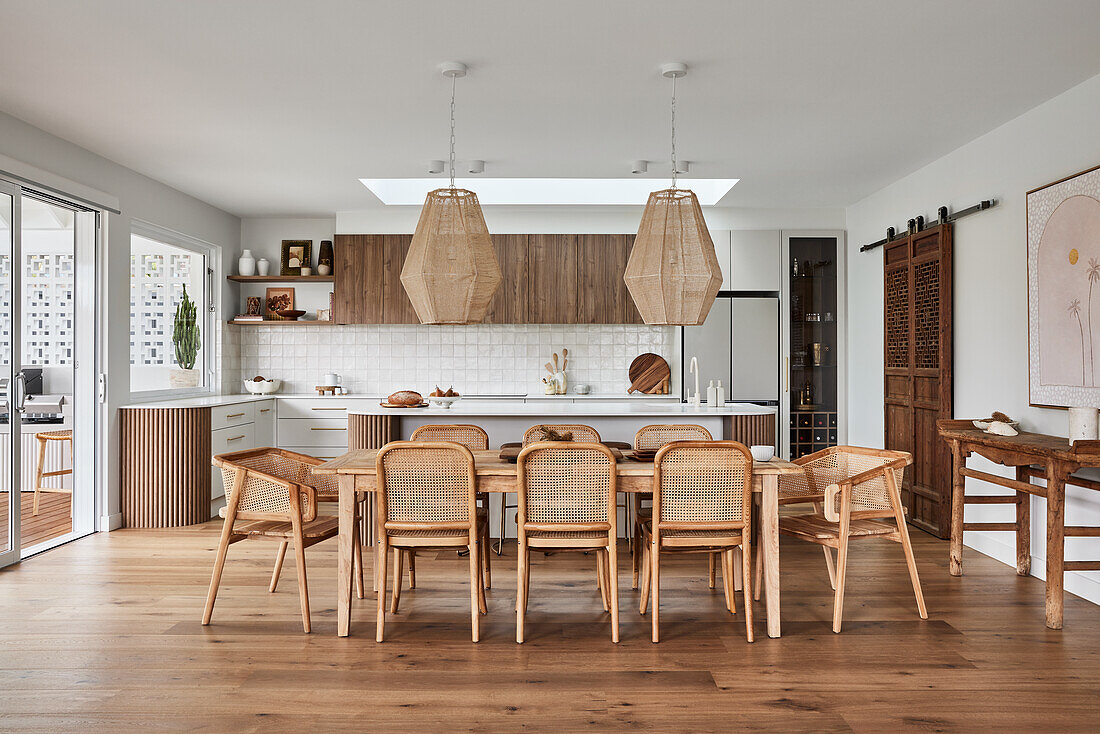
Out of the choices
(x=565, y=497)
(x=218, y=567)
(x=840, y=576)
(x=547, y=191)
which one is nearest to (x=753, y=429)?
(x=840, y=576)

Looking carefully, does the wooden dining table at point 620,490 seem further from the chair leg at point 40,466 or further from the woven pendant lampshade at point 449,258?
the chair leg at point 40,466

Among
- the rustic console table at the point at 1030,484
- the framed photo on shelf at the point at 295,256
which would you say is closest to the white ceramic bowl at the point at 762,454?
the rustic console table at the point at 1030,484

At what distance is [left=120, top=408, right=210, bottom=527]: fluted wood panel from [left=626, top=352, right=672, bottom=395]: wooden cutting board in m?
3.84

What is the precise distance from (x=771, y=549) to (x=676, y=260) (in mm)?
1356

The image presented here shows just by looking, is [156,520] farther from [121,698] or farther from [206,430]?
[121,698]

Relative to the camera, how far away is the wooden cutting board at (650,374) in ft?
24.3

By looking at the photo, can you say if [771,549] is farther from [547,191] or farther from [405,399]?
[547,191]

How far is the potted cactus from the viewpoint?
6586 mm

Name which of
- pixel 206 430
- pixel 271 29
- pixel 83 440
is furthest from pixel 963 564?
pixel 83 440

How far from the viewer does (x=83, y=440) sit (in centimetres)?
538

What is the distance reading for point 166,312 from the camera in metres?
6.43

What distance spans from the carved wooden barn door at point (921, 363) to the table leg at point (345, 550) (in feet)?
12.6

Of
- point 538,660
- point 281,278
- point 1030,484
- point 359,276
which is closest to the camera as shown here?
point 538,660

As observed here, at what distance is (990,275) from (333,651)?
14.0ft
